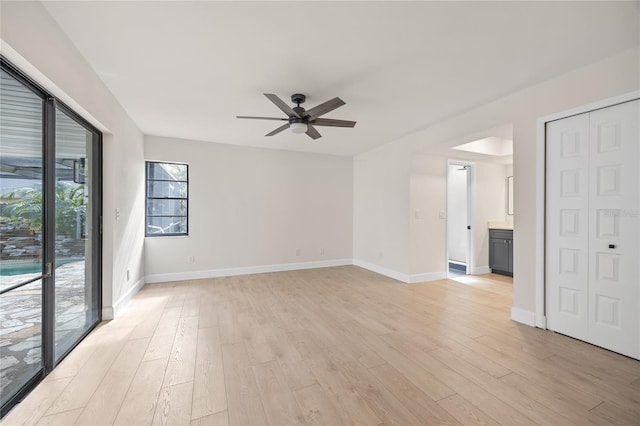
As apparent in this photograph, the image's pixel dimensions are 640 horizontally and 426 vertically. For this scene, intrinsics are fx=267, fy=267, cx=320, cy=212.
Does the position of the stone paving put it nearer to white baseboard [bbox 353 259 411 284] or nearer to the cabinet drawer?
white baseboard [bbox 353 259 411 284]

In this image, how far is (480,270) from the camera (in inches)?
215

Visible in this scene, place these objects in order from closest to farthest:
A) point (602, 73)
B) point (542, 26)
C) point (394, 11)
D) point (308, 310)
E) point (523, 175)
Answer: point (394, 11) < point (542, 26) < point (602, 73) < point (523, 175) < point (308, 310)

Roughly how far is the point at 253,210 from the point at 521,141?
174 inches

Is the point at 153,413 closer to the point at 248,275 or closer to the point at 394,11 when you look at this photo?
the point at 394,11

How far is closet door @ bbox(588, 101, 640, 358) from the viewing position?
2.30 m

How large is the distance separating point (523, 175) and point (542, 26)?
157 cm

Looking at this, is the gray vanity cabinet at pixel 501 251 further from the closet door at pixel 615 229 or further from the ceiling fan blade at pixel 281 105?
the ceiling fan blade at pixel 281 105

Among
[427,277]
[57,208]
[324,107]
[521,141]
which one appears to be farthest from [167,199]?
[521,141]

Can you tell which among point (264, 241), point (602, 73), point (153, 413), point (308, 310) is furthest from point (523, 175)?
point (264, 241)

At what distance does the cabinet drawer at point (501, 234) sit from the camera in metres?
5.16

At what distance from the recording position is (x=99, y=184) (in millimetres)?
3055

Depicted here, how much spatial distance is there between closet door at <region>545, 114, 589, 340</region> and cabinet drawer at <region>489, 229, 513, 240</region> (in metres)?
2.58

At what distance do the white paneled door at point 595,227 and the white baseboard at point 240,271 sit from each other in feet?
13.0

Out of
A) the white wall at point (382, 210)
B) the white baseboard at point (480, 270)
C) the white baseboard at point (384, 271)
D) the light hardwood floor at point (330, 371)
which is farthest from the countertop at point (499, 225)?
the light hardwood floor at point (330, 371)
